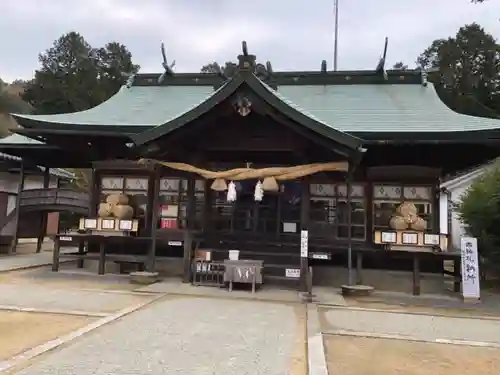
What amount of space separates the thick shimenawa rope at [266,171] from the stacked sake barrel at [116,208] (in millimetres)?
1856

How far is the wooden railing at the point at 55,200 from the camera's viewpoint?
14805mm

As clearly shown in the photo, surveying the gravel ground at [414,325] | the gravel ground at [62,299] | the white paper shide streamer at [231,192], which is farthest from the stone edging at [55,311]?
the white paper shide streamer at [231,192]

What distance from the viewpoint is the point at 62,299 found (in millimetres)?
7906

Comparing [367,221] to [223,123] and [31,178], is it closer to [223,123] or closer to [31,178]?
[223,123]

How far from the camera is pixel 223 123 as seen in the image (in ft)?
33.8

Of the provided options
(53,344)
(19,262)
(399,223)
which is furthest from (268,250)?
(19,262)

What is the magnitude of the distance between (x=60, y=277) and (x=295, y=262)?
5.57 m

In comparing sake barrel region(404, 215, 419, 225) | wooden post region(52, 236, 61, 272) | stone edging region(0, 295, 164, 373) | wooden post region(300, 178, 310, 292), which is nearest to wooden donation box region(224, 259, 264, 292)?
wooden post region(300, 178, 310, 292)

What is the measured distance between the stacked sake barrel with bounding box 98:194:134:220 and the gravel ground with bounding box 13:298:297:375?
4663 millimetres

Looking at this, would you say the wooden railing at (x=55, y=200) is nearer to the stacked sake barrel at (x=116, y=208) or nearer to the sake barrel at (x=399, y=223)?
the stacked sake barrel at (x=116, y=208)

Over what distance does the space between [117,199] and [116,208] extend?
0.93 ft

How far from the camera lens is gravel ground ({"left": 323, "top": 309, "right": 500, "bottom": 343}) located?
6352 millimetres

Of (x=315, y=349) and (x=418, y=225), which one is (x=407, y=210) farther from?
(x=315, y=349)

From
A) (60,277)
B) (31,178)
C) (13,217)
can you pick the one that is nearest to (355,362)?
(60,277)
